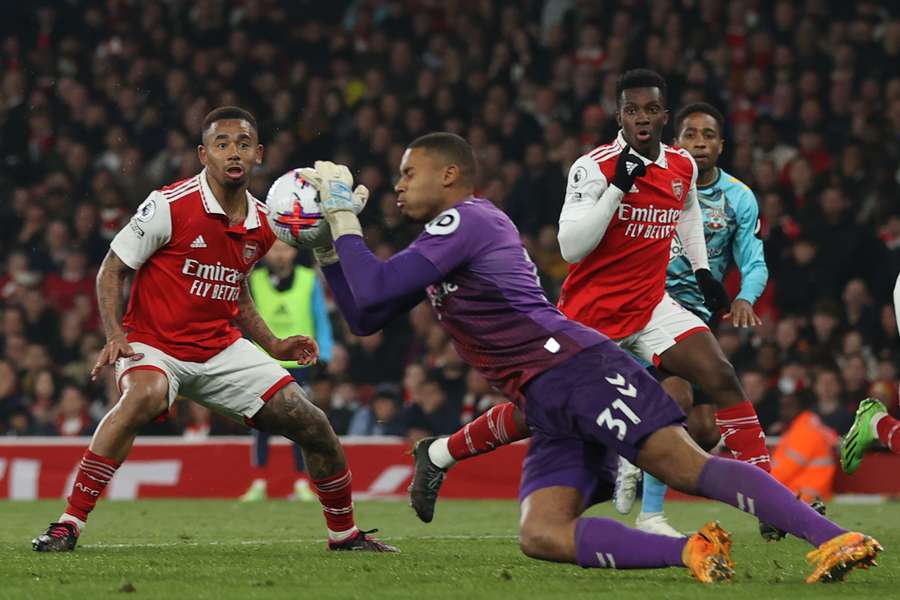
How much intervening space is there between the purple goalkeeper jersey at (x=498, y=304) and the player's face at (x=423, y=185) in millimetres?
101

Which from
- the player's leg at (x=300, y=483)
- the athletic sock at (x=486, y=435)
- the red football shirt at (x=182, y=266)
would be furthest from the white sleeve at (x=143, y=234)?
the player's leg at (x=300, y=483)

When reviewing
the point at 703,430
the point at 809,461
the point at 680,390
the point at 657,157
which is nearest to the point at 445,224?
the point at 657,157

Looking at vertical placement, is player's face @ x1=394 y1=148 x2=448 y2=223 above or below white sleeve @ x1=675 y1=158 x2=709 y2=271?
above

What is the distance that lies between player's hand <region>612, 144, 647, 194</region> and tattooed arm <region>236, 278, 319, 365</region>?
5.45 feet

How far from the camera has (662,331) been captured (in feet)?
25.9

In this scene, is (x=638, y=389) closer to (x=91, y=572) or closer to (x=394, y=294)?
(x=394, y=294)

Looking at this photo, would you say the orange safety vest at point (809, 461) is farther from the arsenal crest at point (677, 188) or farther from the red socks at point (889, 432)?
the arsenal crest at point (677, 188)

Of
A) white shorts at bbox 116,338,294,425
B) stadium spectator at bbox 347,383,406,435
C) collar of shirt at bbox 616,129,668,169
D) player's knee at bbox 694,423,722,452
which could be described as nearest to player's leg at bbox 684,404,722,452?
player's knee at bbox 694,423,722,452

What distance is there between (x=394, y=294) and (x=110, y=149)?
13.1 meters

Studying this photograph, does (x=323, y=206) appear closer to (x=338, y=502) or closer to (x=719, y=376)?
(x=338, y=502)

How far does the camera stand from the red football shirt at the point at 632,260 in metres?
7.80

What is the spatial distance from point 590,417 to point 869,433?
3.22 m

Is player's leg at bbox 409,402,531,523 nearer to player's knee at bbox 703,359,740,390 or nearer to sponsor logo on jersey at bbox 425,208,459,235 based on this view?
player's knee at bbox 703,359,740,390

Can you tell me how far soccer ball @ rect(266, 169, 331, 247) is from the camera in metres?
6.03
